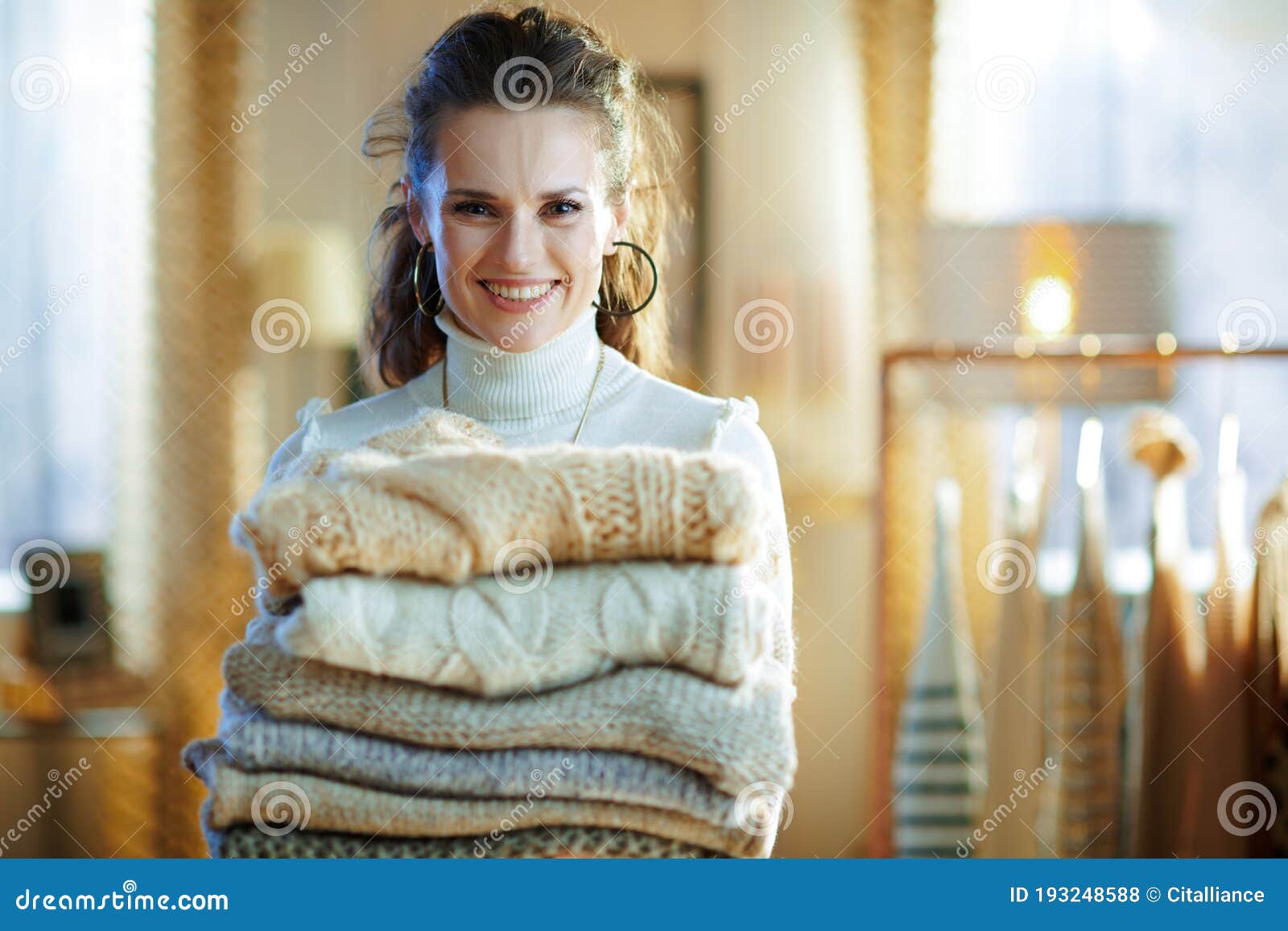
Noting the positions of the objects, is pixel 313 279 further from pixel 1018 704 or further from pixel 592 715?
pixel 592 715

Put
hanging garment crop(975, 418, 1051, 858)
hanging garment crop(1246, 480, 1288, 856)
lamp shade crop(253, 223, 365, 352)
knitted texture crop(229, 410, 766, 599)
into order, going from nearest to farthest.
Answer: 1. knitted texture crop(229, 410, 766, 599)
2. hanging garment crop(1246, 480, 1288, 856)
3. hanging garment crop(975, 418, 1051, 858)
4. lamp shade crop(253, 223, 365, 352)

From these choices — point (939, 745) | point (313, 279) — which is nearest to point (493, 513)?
point (939, 745)

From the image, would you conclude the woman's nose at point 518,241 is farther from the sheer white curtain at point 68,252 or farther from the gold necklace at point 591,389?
the sheer white curtain at point 68,252

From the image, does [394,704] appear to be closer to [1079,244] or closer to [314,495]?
[314,495]

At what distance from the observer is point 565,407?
2.49ft

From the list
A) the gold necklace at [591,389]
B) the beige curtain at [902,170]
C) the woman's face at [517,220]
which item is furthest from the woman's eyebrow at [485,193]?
the beige curtain at [902,170]

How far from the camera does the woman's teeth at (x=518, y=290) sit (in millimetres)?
730

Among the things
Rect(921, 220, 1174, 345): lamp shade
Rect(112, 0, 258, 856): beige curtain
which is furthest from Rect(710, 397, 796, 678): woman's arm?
Rect(112, 0, 258, 856): beige curtain

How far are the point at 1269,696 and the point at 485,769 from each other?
1298 millimetres

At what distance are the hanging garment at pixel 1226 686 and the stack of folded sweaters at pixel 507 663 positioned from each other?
3.74ft

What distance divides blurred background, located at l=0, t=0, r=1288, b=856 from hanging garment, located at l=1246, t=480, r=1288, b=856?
0.83m

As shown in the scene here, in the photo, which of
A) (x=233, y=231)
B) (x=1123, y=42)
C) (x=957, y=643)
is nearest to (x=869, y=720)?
(x=957, y=643)

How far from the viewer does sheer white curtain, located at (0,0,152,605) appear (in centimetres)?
246

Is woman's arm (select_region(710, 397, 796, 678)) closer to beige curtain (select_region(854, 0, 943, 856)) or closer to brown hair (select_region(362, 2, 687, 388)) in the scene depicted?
brown hair (select_region(362, 2, 687, 388))
